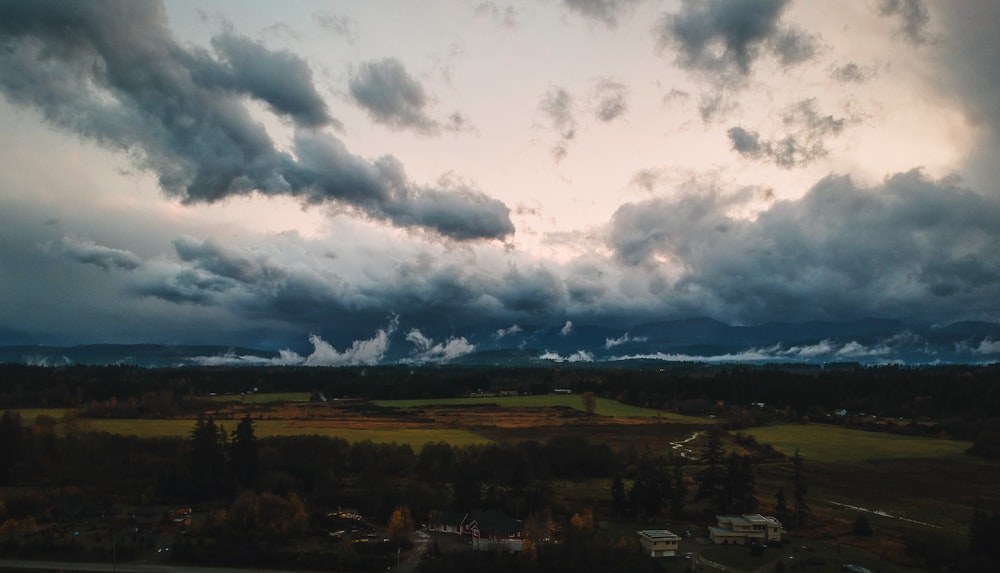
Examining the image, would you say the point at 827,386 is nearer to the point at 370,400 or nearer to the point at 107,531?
the point at 370,400

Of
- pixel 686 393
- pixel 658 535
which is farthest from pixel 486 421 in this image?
pixel 658 535

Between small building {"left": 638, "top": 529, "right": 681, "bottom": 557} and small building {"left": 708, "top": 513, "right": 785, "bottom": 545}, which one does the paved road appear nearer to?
small building {"left": 638, "top": 529, "right": 681, "bottom": 557}

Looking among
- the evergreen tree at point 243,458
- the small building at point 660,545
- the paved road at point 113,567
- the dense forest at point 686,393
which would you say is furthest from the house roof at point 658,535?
the dense forest at point 686,393

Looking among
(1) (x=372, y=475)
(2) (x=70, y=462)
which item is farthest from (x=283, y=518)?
(2) (x=70, y=462)

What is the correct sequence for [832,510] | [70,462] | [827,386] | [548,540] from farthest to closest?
[827,386] → [70,462] → [832,510] → [548,540]

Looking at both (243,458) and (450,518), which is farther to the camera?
(243,458)

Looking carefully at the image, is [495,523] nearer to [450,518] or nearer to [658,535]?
[450,518]
